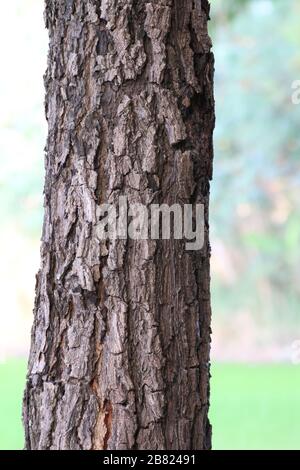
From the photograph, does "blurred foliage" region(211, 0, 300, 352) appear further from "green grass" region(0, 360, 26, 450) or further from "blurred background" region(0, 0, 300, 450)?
"green grass" region(0, 360, 26, 450)

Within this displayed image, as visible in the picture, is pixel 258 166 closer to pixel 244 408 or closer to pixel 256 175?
pixel 256 175

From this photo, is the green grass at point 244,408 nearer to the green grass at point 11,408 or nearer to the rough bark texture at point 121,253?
the green grass at point 11,408

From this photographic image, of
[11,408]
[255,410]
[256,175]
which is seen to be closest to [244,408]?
[255,410]

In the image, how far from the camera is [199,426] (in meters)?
1.13

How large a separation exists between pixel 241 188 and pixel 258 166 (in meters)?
0.23

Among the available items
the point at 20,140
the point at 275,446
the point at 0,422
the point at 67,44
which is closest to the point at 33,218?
the point at 20,140

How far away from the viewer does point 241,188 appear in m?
6.28

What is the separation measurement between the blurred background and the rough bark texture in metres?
3.76

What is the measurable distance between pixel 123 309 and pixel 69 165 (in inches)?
8.4

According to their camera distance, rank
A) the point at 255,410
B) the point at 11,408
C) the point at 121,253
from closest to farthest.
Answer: the point at 121,253, the point at 11,408, the point at 255,410

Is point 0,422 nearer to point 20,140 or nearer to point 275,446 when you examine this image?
point 275,446

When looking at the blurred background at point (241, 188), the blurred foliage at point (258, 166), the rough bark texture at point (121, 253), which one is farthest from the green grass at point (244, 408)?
the rough bark texture at point (121, 253)

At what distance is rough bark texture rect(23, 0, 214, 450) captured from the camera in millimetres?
1089

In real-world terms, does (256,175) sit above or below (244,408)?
above
